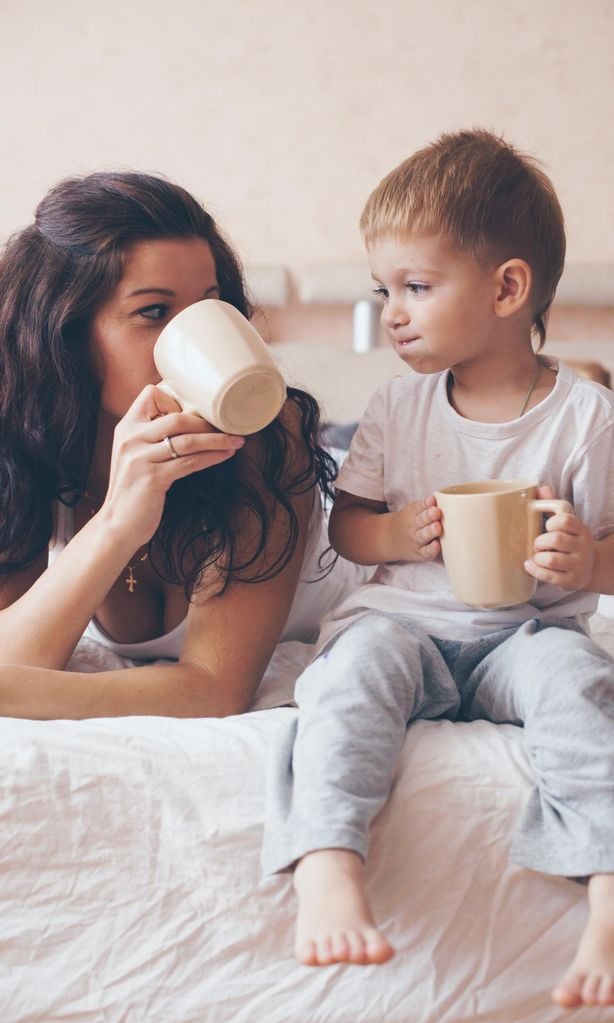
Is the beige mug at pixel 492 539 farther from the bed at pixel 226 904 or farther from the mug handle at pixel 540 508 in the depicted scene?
the bed at pixel 226 904

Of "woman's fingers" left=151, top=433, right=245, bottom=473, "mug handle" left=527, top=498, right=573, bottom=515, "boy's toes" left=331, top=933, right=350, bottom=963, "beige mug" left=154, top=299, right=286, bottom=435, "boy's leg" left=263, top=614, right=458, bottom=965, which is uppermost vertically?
"beige mug" left=154, top=299, right=286, bottom=435

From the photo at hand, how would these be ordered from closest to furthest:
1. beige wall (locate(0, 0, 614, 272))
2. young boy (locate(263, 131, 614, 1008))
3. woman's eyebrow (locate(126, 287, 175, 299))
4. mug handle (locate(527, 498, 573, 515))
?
young boy (locate(263, 131, 614, 1008)), mug handle (locate(527, 498, 573, 515)), woman's eyebrow (locate(126, 287, 175, 299)), beige wall (locate(0, 0, 614, 272))

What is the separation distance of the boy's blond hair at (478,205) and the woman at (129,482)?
238mm

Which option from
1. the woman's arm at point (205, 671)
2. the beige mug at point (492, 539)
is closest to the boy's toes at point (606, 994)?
the beige mug at point (492, 539)

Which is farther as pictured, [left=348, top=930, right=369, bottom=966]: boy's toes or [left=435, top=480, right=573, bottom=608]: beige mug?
[left=435, top=480, right=573, bottom=608]: beige mug

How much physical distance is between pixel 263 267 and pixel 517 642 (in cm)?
A: 203

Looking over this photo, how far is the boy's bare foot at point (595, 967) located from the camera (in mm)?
747

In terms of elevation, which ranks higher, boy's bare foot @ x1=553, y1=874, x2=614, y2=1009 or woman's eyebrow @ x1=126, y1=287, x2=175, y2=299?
woman's eyebrow @ x1=126, y1=287, x2=175, y2=299

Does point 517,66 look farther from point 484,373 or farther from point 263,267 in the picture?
point 484,373

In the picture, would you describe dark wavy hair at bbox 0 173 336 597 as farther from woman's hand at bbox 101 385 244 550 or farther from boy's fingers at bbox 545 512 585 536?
boy's fingers at bbox 545 512 585 536

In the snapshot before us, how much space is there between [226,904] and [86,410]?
0.63 meters

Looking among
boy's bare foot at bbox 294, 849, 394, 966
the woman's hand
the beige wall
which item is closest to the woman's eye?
the woman's hand

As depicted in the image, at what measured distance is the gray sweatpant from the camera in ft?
2.74

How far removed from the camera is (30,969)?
860 mm
